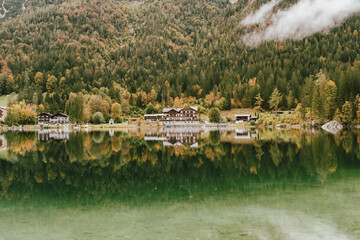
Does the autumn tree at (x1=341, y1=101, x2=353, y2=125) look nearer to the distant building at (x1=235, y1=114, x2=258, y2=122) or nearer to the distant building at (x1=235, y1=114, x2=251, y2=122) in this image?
the distant building at (x1=235, y1=114, x2=258, y2=122)

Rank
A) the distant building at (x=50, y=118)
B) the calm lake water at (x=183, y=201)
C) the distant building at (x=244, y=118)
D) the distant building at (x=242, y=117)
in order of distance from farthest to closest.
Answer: the distant building at (x=50, y=118) < the distant building at (x=242, y=117) < the distant building at (x=244, y=118) < the calm lake water at (x=183, y=201)

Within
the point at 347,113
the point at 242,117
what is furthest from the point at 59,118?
the point at 347,113

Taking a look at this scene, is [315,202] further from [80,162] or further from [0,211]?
[80,162]

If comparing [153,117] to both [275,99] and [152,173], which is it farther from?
[152,173]

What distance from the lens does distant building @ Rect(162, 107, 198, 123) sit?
492ft

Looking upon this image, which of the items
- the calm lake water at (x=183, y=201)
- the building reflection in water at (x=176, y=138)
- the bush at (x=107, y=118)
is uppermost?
the bush at (x=107, y=118)

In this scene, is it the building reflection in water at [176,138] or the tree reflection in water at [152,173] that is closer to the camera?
the tree reflection in water at [152,173]

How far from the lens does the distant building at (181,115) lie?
150000 mm

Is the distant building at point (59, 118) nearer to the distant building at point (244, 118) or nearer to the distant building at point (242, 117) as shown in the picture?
the distant building at point (242, 117)

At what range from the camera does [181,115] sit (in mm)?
150625

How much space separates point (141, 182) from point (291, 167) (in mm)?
10878

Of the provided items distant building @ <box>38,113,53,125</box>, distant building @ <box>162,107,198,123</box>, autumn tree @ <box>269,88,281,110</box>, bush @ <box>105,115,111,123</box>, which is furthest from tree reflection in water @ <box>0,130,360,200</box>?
distant building @ <box>162,107,198,123</box>

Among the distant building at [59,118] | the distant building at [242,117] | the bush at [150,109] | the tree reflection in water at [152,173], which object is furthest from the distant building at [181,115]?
the tree reflection in water at [152,173]

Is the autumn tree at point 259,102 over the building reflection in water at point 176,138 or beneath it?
over
